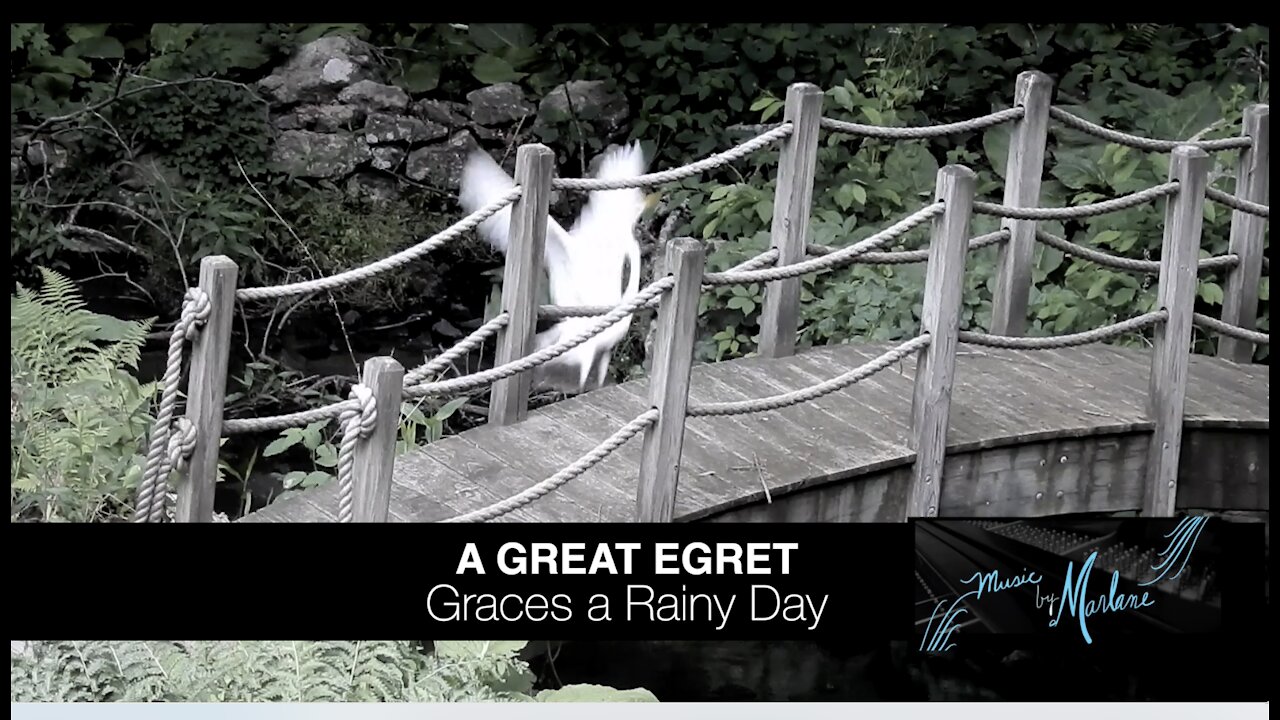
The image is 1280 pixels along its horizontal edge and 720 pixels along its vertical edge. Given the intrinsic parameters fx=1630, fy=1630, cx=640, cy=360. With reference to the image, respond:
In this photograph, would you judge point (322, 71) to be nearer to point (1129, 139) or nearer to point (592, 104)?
point (592, 104)

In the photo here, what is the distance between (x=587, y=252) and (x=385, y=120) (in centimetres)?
115

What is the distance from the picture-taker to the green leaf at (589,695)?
3.92 metres

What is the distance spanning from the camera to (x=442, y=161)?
7227 mm

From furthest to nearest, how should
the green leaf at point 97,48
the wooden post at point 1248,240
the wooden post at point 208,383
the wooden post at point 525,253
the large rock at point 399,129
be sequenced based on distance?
the large rock at point 399,129 < the green leaf at point 97,48 < the wooden post at point 1248,240 < the wooden post at point 525,253 < the wooden post at point 208,383

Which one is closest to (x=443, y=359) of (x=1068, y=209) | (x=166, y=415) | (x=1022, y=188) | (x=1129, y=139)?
(x=166, y=415)

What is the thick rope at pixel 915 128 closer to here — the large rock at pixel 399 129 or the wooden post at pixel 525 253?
the wooden post at pixel 525 253

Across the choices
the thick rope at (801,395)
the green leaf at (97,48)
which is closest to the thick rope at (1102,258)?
the thick rope at (801,395)

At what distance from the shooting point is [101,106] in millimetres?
6754

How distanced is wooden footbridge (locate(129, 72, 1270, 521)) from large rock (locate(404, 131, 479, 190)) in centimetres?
294

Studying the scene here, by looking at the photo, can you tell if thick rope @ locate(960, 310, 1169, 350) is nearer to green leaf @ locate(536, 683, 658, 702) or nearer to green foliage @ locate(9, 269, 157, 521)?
green leaf @ locate(536, 683, 658, 702)

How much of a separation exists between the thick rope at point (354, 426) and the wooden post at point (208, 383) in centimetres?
25

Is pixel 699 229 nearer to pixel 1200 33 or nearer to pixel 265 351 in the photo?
pixel 265 351

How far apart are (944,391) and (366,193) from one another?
144 inches

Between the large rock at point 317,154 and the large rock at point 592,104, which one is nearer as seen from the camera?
the large rock at point 317,154
